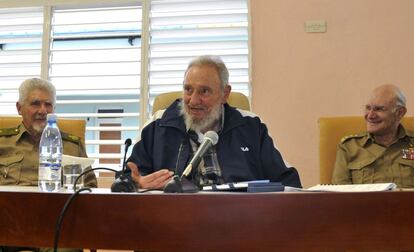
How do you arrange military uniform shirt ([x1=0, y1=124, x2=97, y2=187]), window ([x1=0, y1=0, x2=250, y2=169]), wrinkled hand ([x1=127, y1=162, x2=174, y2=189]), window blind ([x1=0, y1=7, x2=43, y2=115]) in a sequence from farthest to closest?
window blind ([x1=0, y1=7, x2=43, y2=115]), window ([x1=0, y1=0, x2=250, y2=169]), military uniform shirt ([x1=0, y1=124, x2=97, y2=187]), wrinkled hand ([x1=127, y1=162, x2=174, y2=189])

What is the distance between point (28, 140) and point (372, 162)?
180 centimetres

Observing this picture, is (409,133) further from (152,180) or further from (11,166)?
(11,166)

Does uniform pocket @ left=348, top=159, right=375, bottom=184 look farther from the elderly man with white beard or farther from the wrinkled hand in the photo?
the wrinkled hand

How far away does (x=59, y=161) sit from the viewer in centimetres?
142

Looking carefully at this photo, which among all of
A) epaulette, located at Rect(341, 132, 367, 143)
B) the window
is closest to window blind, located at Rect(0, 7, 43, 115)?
the window

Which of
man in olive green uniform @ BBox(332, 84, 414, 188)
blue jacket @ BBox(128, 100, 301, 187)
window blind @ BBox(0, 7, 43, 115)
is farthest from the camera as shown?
window blind @ BBox(0, 7, 43, 115)

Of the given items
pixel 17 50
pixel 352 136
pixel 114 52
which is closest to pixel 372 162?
pixel 352 136

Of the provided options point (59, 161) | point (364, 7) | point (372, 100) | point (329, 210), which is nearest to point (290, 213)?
point (329, 210)

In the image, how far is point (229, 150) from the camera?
6.29 ft

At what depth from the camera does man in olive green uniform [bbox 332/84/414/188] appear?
7.49 ft

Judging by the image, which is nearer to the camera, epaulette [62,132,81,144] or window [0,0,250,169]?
epaulette [62,132,81,144]

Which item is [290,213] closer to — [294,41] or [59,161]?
[59,161]

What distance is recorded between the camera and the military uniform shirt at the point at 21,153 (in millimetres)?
2180

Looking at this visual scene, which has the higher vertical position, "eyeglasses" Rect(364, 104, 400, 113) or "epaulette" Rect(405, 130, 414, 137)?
"eyeglasses" Rect(364, 104, 400, 113)
